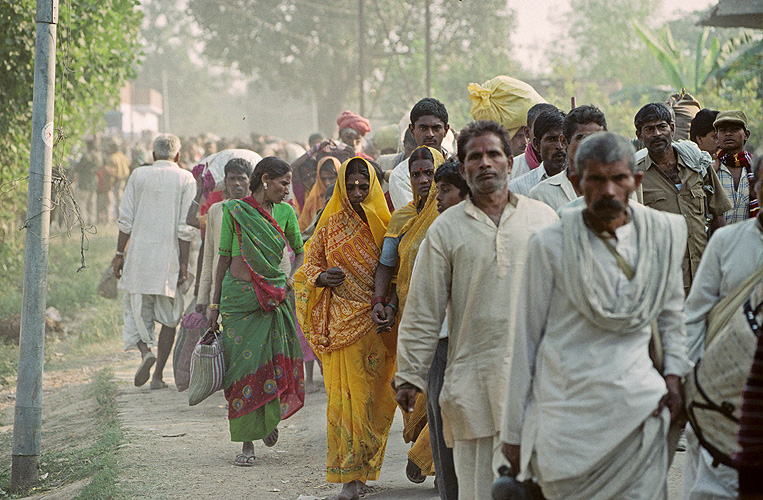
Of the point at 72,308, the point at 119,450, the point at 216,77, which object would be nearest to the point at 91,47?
the point at 72,308

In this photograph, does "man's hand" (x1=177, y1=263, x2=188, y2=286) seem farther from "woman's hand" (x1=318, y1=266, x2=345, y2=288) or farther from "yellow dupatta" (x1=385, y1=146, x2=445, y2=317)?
"yellow dupatta" (x1=385, y1=146, x2=445, y2=317)

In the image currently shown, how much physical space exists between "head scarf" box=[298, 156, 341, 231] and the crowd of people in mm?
31

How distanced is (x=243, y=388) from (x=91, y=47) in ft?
28.1

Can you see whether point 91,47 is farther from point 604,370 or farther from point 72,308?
point 604,370

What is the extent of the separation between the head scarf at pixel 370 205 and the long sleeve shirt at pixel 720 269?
2.68 meters

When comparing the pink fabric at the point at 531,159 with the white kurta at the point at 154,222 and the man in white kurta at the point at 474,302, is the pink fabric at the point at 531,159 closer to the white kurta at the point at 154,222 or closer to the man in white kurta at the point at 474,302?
the man in white kurta at the point at 474,302

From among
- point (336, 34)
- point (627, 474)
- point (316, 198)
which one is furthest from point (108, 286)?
point (336, 34)

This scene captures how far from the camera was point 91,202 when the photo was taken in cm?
2480

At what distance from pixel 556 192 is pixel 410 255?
91 centimetres

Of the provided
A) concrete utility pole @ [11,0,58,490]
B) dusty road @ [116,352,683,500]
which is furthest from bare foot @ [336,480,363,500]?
concrete utility pole @ [11,0,58,490]

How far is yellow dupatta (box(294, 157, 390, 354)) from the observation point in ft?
19.7

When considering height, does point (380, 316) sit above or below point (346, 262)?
below

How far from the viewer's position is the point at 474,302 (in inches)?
168

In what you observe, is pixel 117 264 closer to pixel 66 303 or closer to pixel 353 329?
pixel 353 329
